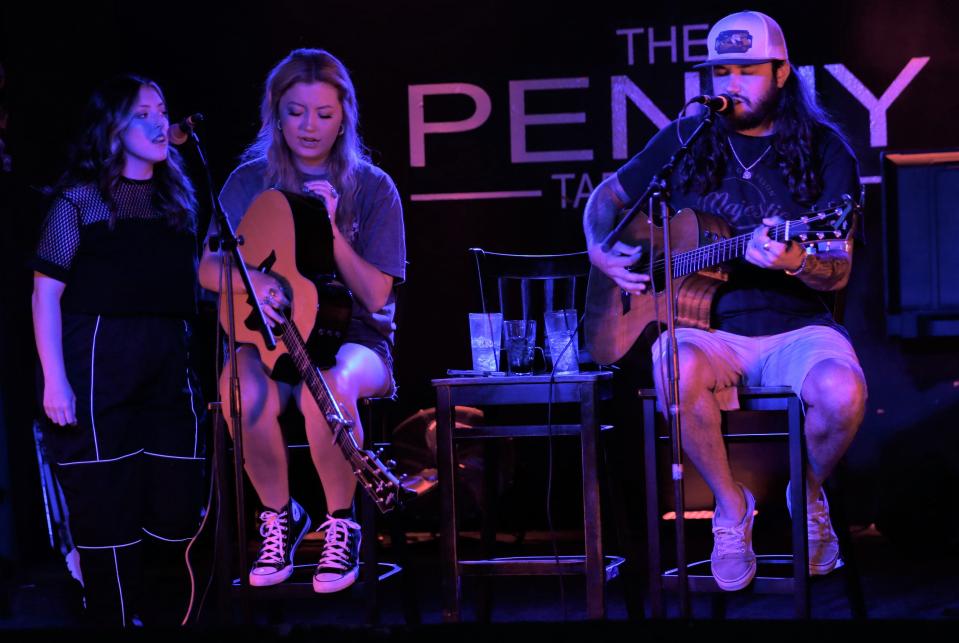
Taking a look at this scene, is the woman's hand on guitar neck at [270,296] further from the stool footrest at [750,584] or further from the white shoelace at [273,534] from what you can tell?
the stool footrest at [750,584]

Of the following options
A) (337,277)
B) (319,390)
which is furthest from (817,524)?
(337,277)

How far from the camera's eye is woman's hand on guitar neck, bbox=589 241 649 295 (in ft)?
11.5

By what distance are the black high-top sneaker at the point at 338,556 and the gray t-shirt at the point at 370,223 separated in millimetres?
589

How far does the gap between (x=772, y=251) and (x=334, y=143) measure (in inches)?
60.7

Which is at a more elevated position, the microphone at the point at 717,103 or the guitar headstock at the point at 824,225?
the microphone at the point at 717,103

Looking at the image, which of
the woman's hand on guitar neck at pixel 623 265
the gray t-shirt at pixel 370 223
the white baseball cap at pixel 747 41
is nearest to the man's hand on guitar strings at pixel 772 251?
the woman's hand on guitar neck at pixel 623 265

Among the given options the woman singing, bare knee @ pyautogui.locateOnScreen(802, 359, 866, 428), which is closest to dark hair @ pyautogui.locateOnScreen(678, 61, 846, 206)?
bare knee @ pyautogui.locateOnScreen(802, 359, 866, 428)

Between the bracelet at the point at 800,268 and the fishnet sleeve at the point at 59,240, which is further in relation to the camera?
the fishnet sleeve at the point at 59,240

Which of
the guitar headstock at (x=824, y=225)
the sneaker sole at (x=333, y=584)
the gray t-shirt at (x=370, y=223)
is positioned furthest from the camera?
the gray t-shirt at (x=370, y=223)

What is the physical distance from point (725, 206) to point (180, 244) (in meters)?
1.77

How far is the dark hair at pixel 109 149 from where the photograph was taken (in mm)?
3727

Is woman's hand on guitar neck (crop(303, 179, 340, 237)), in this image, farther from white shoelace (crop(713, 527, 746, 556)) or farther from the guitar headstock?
white shoelace (crop(713, 527, 746, 556))

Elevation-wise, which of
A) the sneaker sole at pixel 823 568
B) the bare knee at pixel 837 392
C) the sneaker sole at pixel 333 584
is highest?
the bare knee at pixel 837 392

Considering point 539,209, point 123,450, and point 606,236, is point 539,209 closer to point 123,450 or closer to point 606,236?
point 606,236
